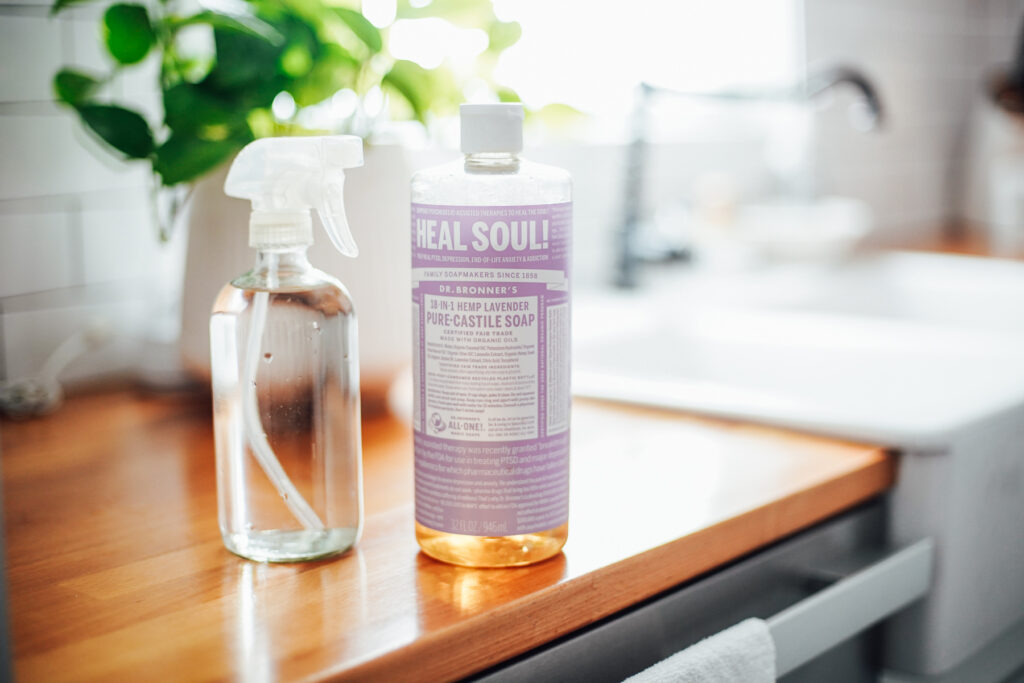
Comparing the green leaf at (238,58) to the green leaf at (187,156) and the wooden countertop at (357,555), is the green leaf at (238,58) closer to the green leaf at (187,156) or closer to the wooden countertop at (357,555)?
the green leaf at (187,156)

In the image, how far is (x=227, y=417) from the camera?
0.53 metres

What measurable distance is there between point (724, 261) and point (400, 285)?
2.76 feet

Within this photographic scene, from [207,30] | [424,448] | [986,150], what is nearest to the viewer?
[424,448]

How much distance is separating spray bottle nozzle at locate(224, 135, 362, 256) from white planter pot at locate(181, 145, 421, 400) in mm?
240

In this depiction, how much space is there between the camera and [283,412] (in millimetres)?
518

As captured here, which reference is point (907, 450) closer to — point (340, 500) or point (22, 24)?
point (340, 500)

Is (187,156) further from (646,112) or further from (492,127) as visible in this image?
(646,112)

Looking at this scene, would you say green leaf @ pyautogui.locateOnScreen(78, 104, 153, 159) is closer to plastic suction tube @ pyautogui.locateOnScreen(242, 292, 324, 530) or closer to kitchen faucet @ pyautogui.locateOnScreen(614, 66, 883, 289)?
plastic suction tube @ pyautogui.locateOnScreen(242, 292, 324, 530)

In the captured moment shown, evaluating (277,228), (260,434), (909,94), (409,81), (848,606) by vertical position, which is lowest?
(848,606)

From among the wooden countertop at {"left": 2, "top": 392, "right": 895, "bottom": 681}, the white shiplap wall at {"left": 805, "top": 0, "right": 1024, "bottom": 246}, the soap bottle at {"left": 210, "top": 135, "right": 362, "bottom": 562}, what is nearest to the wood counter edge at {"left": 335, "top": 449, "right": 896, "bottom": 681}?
the wooden countertop at {"left": 2, "top": 392, "right": 895, "bottom": 681}

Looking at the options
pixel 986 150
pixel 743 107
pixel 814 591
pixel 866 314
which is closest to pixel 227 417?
pixel 814 591

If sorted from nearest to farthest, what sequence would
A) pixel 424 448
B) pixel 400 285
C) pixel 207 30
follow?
1. pixel 424 448
2. pixel 400 285
3. pixel 207 30

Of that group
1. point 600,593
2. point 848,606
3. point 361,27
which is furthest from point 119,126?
point 848,606

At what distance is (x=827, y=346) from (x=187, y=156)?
73 centimetres
